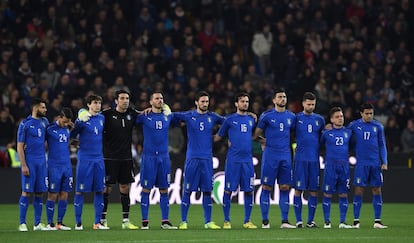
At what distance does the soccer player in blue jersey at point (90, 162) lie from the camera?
66.1 feet

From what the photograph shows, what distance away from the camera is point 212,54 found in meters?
33.0

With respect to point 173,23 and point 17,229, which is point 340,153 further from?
point 173,23

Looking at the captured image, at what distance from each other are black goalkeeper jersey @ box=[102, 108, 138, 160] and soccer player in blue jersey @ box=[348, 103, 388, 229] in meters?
4.21

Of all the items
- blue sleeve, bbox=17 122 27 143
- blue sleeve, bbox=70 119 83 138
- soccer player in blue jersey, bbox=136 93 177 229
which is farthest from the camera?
soccer player in blue jersey, bbox=136 93 177 229

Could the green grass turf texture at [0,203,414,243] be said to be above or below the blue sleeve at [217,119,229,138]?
below

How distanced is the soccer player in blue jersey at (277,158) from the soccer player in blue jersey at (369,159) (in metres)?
1.27

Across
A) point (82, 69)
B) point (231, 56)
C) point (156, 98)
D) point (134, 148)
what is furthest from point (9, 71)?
point (156, 98)

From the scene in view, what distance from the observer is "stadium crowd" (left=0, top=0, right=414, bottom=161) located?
30359mm

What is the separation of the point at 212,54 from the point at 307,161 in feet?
41.2

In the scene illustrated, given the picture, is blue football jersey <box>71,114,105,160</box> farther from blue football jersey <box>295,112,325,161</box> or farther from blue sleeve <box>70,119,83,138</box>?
blue football jersey <box>295,112,325,161</box>

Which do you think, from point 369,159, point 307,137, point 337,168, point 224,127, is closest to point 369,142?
point 369,159

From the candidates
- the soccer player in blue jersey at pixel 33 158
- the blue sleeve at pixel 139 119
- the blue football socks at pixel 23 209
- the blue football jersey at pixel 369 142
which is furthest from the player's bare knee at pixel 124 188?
the blue football jersey at pixel 369 142

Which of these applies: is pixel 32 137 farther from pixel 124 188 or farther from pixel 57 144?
pixel 124 188

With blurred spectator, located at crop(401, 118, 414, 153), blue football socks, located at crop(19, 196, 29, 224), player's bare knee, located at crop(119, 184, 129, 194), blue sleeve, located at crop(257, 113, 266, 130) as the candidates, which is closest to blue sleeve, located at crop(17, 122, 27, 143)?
blue football socks, located at crop(19, 196, 29, 224)
